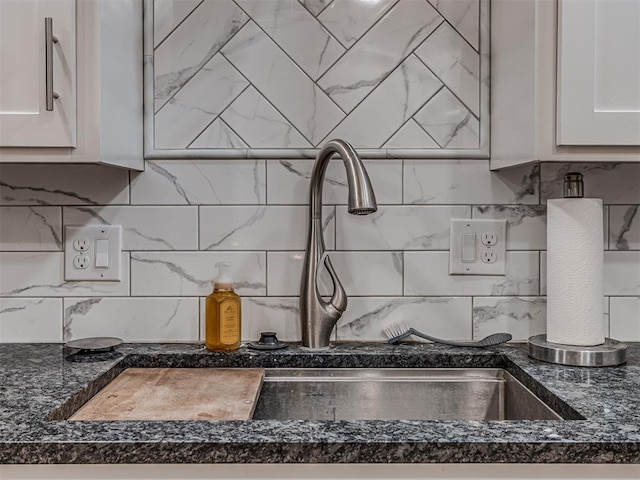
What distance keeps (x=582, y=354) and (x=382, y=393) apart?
39 cm

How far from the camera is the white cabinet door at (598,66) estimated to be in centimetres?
104

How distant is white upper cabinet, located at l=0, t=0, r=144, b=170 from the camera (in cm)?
103

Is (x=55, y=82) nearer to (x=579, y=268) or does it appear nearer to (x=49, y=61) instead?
(x=49, y=61)

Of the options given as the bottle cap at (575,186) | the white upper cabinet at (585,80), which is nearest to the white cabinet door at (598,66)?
the white upper cabinet at (585,80)

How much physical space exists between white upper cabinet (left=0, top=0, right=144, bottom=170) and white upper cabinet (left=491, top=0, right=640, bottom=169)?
30.6 inches

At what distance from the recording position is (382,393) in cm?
121

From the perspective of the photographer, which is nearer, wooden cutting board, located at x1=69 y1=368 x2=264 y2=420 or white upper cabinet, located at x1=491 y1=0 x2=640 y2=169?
wooden cutting board, located at x1=69 y1=368 x2=264 y2=420

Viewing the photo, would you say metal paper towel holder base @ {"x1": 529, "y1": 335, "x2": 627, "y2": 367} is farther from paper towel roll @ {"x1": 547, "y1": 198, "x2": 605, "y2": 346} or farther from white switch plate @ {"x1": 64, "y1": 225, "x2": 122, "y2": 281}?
white switch plate @ {"x1": 64, "y1": 225, "x2": 122, "y2": 281}

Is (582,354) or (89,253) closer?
(582,354)

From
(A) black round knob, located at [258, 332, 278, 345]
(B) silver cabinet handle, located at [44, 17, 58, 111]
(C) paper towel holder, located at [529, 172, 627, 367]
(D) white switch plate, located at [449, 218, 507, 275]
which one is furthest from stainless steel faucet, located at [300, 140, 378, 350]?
(B) silver cabinet handle, located at [44, 17, 58, 111]

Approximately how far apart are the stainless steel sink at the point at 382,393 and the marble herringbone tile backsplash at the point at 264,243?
0.41 feet

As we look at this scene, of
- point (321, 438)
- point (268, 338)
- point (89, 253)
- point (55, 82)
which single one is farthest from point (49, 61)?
point (321, 438)

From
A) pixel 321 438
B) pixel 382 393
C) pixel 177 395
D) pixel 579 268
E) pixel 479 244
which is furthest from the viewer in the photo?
pixel 479 244

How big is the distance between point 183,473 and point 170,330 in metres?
0.59
